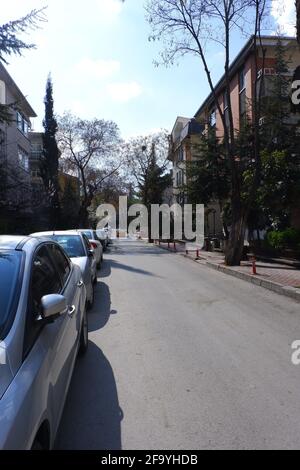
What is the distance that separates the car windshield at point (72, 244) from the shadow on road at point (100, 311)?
1144 mm

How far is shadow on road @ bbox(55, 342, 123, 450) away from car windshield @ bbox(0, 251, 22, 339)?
1153 millimetres

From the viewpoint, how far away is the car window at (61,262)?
509 centimetres

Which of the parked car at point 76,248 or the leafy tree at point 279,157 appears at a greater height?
the leafy tree at point 279,157

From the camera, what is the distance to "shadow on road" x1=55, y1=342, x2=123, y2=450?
12.0 feet

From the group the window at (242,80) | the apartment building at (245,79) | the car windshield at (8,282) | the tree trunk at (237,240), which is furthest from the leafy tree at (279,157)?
the car windshield at (8,282)

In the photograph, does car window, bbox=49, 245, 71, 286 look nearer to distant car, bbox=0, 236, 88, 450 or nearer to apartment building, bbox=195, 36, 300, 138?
distant car, bbox=0, 236, 88, 450

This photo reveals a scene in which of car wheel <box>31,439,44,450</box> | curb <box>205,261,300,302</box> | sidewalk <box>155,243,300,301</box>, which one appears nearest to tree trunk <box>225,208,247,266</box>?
sidewalk <box>155,243,300,301</box>

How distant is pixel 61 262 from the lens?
5.43 meters

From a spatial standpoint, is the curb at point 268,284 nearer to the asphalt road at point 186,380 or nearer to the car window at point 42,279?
the asphalt road at point 186,380

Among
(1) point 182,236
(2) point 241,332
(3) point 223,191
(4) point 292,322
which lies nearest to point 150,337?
(2) point 241,332

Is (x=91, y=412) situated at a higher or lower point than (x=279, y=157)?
lower

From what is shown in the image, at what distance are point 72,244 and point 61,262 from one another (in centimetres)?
490

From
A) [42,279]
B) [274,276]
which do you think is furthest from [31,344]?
[274,276]

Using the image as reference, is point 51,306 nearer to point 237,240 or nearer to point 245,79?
point 237,240
